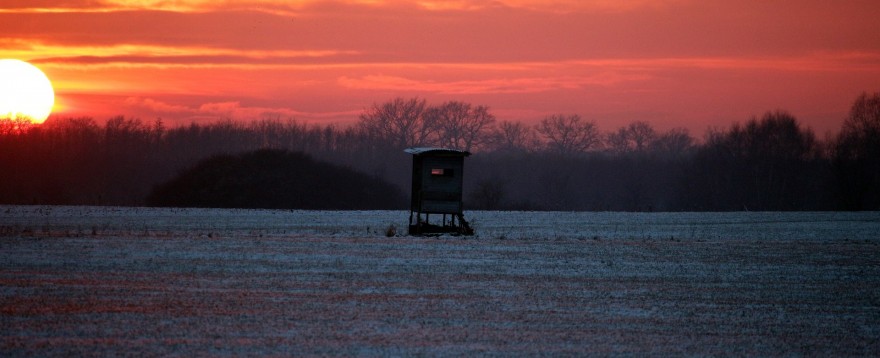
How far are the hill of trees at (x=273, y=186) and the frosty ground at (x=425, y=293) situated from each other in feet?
102

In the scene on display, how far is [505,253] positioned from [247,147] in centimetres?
10707

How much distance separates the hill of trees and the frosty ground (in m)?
31.1

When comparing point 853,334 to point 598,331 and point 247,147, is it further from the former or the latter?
point 247,147

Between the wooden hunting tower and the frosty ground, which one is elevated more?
the wooden hunting tower

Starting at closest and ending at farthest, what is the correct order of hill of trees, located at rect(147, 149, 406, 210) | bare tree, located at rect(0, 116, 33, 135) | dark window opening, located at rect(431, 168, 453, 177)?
dark window opening, located at rect(431, 168, 453, 177), hill of trees, located at rect(147, 149, 406, 210), bare tree, located at rect(0, 116, 33, 135)

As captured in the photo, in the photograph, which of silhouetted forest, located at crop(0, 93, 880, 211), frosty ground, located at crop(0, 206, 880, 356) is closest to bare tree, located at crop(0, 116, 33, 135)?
silhouetted forest, located at crop(0, 93, 880, 211)

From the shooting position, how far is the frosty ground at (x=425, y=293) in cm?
1346

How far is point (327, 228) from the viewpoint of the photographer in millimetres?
35312

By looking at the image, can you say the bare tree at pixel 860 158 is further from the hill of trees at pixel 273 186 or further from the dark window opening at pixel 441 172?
the dark window opening at pixel 441 172

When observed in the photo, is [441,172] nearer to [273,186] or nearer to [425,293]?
[425,293]

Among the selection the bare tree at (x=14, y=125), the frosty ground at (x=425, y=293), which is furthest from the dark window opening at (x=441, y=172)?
the bare tree at (x=14, y=125)

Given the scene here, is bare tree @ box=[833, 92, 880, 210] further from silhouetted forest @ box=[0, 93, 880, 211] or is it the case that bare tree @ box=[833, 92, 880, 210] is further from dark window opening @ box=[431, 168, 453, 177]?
dark window opening @ box=[431, 168, 453, 177]

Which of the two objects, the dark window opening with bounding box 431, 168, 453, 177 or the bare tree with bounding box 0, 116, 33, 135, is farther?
the bare tree with bounding box 0, 116, 33, 135

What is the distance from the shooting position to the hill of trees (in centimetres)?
6512
